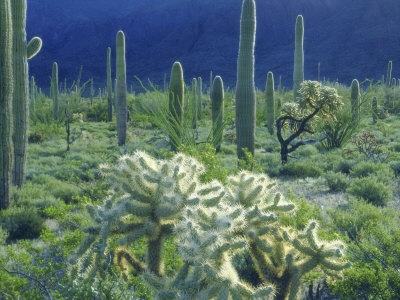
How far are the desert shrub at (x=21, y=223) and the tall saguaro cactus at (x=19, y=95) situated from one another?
1.49 metres

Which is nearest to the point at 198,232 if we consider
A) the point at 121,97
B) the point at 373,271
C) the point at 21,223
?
the point at 373,271

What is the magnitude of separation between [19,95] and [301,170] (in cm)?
620

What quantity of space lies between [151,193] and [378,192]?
18.4 feet

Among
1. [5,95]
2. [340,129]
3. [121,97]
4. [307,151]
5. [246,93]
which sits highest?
[5,95]

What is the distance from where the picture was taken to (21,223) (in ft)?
19.6

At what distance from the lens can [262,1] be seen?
105250 millimetres

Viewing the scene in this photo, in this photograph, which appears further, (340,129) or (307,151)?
(307,151)

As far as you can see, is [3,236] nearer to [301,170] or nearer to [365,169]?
[301,170]

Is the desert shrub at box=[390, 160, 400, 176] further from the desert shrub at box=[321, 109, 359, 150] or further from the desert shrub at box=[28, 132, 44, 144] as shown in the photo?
the desert shrub at box=[28, 132, 44, 144]

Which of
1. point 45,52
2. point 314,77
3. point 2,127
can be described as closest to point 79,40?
point 45,52

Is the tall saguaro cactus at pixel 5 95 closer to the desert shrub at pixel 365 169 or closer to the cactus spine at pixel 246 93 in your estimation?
the cactus spine at pixel 246 93

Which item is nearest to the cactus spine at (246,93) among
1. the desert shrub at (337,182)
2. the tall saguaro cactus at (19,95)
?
the desert shrub at (337,182)

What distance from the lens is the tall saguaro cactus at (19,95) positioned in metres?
7.47

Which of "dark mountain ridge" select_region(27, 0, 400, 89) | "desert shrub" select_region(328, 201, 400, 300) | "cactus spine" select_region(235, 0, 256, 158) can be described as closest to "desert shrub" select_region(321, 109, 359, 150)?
"cactus spine" select_region(235, 0, 256, 158)
